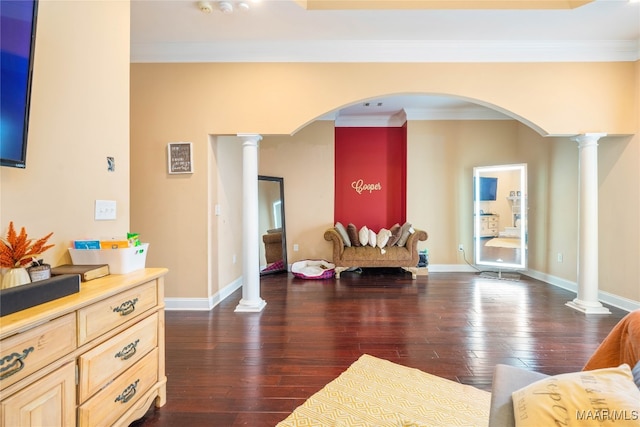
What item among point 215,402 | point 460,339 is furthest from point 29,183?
point 460,339

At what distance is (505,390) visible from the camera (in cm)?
107

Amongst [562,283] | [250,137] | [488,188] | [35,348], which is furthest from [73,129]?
[562,283]

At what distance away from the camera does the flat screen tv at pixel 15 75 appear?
1.23 meters

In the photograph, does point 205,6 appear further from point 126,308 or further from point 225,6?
point 126,308

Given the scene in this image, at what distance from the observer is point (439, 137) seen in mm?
5453

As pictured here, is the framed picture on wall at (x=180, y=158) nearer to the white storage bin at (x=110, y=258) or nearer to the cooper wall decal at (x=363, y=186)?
the white storage bin at (x=110, y=258)

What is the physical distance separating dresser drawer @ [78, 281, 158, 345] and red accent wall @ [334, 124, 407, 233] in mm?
4244

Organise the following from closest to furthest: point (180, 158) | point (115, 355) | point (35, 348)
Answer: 1. point (35, 348)
2. point (115, 355)
3. point (180, 158)

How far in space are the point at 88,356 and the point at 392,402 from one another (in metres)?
1.61

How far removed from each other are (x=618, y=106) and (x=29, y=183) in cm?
521

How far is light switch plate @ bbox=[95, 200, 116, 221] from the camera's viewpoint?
1.81 metres

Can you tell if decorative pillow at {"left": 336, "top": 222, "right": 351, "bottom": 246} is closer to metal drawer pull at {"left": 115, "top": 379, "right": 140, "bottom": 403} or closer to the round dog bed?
the round dog bed

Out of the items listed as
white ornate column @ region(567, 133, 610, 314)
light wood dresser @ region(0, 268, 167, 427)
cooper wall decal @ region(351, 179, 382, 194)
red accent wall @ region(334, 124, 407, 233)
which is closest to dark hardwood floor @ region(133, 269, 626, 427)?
white ornate column @ region(567, 133, 610, 314)

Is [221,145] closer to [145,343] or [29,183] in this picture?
[29,183]
